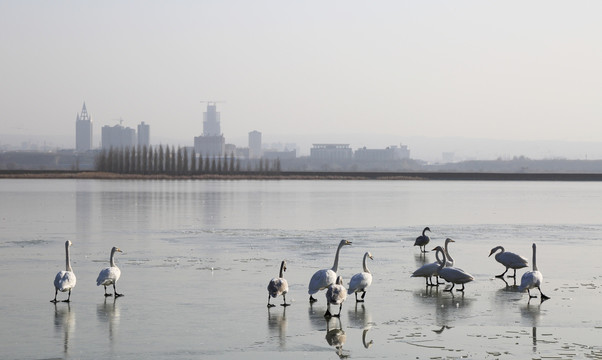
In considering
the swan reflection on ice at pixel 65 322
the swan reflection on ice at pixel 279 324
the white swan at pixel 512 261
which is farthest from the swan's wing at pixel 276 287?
the white swan at pixel 512 261

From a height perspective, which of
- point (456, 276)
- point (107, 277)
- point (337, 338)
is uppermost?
point (107, 277)

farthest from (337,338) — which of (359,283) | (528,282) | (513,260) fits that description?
(513,260)

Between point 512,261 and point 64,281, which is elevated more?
point 64,281

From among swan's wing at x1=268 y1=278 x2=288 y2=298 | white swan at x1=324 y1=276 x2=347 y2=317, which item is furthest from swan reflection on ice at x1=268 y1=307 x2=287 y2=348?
white swan at x1=324 y1=276 x2=347 y2=317

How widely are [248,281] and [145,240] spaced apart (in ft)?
32.6

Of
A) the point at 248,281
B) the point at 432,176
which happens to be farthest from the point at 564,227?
the point at 432,176

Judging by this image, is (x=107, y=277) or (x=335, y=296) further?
(x=107, y=277)

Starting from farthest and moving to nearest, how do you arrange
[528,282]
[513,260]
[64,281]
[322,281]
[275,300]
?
[513,260]
[275,300]
[528,282]
[64,281]
[322,281]

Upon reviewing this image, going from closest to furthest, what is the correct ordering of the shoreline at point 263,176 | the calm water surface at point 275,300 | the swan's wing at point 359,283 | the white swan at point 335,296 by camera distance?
1. the calm water surface at point 275,300
2. the white swan at point 335,296
3. the swan's wing at point 359,283
4. the shoreline at point 263,176

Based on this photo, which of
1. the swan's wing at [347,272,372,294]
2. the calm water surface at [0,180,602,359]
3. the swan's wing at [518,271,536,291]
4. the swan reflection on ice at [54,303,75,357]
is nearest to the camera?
the calm water surface at [0,180,602,359]

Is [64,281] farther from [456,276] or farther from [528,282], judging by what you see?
[528,282]

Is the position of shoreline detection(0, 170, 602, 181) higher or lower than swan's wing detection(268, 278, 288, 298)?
higher

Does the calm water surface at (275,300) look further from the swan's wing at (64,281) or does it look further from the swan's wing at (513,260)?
the swan's wing at (513,260)

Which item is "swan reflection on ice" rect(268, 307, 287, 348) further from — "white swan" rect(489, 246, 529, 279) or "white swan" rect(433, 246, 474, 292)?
"white swan" rect(489, 246, 529, 279)
